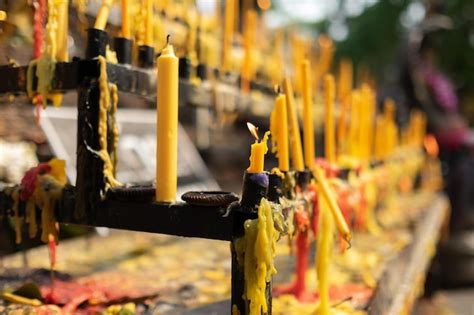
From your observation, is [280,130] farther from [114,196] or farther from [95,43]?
[95,43]

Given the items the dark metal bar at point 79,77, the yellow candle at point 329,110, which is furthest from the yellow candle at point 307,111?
the dark metal bar at point 79,77

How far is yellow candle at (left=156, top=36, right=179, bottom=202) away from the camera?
54.7 inches

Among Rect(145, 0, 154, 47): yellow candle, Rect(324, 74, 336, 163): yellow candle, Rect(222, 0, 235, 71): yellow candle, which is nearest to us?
Rect(145, 0, 154, 47): yellow candle

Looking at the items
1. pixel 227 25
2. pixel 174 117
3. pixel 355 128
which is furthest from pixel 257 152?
pixel 355 128

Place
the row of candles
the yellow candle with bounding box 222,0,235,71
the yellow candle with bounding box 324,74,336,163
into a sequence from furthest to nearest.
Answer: the yellow candle with bounding box 222,0,235,71
the yellow candle with bounding box 324,74,336,163
the row of candles

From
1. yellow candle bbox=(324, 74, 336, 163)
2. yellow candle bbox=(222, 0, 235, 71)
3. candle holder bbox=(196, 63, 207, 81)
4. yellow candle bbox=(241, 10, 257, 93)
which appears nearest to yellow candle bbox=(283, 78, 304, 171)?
yellow candle bbox=(324, 74, 336, 163)

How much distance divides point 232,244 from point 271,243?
0.36ft

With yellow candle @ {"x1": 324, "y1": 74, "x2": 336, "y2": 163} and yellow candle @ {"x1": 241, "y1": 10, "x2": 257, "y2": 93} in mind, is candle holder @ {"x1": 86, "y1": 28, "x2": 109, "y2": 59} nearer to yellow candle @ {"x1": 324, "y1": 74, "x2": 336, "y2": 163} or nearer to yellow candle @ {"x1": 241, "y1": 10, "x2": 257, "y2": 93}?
yellow candle @ {"x1": 324, "y1": 74, "x2": 336, "y2": 163}

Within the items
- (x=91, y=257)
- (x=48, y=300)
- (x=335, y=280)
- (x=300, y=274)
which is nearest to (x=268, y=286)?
(x=300, y=274)

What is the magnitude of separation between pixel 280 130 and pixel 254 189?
1.15ft

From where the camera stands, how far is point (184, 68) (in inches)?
85.0

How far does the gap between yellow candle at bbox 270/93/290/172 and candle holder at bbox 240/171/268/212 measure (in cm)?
31

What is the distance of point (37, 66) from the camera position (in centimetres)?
162

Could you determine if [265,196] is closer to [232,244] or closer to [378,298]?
[232,244]
